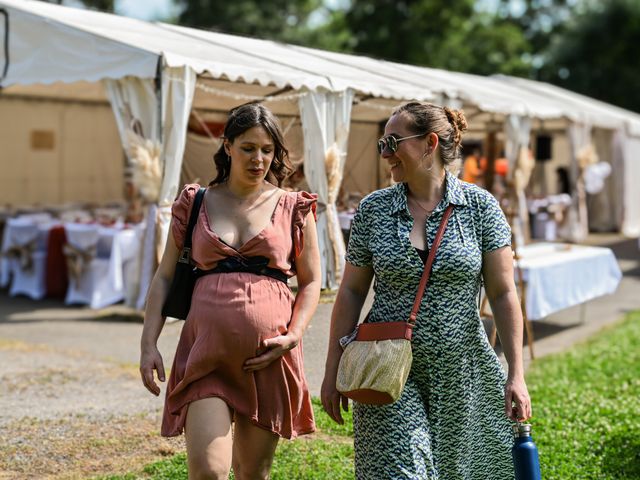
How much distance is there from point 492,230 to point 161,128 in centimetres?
613

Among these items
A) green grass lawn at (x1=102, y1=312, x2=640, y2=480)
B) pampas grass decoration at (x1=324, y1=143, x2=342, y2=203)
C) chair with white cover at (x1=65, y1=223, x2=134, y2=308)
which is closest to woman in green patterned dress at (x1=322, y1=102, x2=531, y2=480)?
green grass lawn at (x1=102, y1=312, x2=640, y2=480)

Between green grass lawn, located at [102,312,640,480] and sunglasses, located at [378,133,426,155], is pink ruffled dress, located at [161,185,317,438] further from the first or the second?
green grass lawn, located at [102,312,640,480]

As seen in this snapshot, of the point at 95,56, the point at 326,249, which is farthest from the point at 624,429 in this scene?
the point at 95,56

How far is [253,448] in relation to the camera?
3.02 metres

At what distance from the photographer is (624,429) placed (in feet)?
18.1

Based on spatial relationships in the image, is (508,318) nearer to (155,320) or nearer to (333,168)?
(155,320)

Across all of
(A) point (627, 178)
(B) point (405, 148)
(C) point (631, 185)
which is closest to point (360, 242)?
(B) point (405, 148)

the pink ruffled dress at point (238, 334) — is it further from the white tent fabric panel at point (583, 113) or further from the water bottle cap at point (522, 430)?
the white tent fabric panel at point (583, 113)

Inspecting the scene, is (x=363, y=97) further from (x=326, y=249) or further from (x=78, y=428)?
(x=78, y=428)

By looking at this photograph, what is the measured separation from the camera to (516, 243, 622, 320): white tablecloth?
8438 millimetres

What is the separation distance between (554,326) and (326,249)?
159 inches

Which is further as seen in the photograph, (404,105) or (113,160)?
(113,160)

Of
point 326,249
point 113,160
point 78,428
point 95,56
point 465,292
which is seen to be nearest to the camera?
point 465,292

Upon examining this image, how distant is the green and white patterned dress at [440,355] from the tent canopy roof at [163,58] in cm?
594
